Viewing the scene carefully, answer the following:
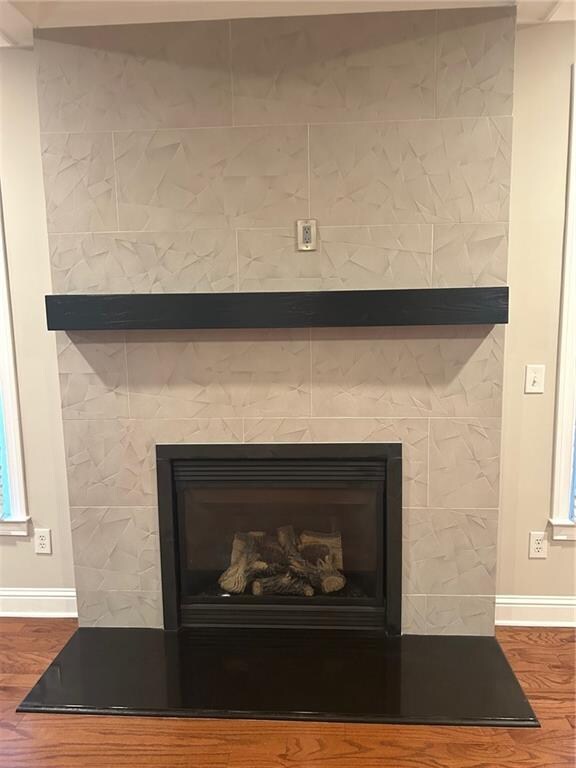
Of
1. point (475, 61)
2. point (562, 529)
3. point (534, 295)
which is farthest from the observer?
point (562, 529)

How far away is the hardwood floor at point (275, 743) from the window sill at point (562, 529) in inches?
A: 23.8

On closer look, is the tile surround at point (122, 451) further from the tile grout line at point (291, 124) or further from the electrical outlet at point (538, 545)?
the electrical outlet at point (538, 545)

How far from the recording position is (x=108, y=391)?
2.42 m

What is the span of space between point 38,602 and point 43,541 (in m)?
0.29

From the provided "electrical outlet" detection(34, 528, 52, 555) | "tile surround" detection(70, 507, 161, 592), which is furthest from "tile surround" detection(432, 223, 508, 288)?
"electrical outlet" detection(34, 528, 52, 555)

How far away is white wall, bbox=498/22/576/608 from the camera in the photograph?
7.64 ft

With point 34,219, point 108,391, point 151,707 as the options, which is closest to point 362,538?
point 151,707

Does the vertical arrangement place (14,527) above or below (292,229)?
below

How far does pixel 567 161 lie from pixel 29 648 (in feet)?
9.60

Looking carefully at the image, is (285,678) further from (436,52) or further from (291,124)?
(436,52)

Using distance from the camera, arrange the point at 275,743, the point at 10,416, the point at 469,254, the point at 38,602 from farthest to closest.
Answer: the point at 38,602, the point at 10,416, the point at 469,254, the point at 275,743

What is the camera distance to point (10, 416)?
2.67m

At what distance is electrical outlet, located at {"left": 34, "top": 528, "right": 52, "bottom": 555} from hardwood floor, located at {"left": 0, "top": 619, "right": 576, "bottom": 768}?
2.27 feet

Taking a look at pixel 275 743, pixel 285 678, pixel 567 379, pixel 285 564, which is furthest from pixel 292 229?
pixel 275 743
